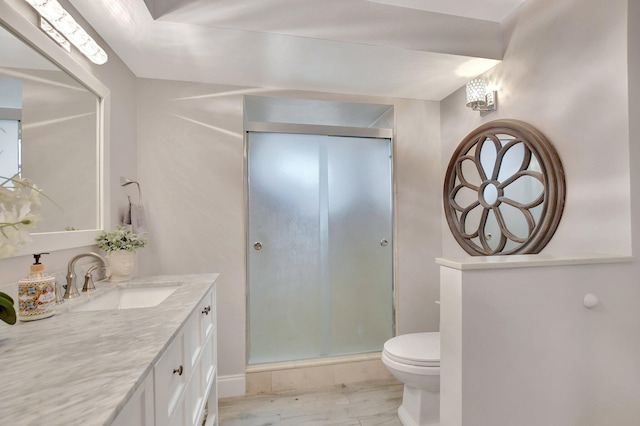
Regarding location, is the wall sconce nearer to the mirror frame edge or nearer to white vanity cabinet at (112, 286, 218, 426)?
white vanity cabinet at (112, 286, 218, 426)

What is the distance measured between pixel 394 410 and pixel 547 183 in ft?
5.37

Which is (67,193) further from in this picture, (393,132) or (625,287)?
(625,287)

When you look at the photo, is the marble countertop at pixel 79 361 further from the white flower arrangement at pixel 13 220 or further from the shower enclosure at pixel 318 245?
the shower enclosure at pixel 318 245

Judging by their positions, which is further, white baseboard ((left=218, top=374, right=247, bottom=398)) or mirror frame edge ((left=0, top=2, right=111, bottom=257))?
white baseboard ((left=218, top=374, right=247, bottom=398))

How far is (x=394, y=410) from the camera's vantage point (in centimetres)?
184

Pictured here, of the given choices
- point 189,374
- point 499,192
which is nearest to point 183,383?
point 189,374

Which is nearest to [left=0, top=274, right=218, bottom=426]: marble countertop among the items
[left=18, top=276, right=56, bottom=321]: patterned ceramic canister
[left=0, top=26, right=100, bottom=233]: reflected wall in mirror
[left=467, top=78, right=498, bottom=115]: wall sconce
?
[left=18, top=276, right=56, bottom=321]: patterned ceramic canister

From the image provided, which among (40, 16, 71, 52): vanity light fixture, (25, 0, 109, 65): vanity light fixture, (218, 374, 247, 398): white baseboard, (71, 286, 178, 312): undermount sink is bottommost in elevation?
(218, 374, 247, 398): white baseboard

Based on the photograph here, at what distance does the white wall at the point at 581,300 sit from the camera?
3.71 ft

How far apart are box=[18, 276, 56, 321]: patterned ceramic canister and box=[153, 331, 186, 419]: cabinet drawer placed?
454 mm

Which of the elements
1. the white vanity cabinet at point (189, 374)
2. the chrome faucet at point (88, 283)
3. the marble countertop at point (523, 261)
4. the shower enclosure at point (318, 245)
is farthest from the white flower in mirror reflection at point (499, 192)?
the chrome faucet at point (88, 283)

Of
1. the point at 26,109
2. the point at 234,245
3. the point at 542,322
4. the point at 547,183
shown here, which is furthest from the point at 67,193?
the point at 547,183

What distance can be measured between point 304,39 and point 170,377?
1.65m

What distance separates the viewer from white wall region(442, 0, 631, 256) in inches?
48.3
